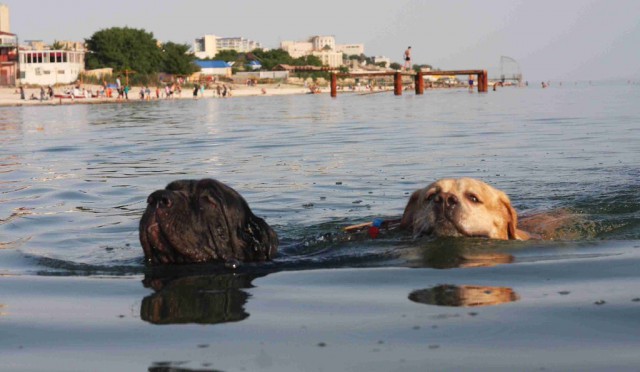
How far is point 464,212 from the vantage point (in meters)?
7.47

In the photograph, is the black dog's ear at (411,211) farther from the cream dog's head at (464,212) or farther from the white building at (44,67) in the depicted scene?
the white building at (44,67)

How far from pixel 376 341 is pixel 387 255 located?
114 inches

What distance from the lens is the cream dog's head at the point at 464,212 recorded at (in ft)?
24.3

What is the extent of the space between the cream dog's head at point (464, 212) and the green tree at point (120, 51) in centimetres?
12322

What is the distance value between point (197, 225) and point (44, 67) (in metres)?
107

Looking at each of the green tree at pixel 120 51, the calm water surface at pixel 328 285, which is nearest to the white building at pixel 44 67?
the green tree at pixel 120 51

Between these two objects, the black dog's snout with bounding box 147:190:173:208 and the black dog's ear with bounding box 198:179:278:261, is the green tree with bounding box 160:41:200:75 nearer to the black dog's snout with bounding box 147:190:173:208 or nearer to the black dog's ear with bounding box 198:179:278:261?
the black dog's ear with bounding box 198:179:278:261

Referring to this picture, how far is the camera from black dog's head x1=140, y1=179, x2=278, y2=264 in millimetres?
6344

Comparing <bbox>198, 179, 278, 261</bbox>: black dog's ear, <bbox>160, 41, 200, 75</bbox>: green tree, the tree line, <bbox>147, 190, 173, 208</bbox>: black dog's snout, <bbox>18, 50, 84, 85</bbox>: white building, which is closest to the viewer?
<bbox>147, 190, 173, 208</bbox>: black dog's snout

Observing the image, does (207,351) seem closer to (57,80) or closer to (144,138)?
(144,138)

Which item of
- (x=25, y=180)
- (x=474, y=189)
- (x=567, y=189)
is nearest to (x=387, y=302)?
(x=474, y=189)

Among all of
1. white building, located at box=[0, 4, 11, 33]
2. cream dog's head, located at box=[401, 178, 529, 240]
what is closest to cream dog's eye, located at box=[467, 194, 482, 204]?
cream dog's head, located at box=[401, 178, 529, 240]

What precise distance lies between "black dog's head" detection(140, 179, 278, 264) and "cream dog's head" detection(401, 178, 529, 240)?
144 centimetres

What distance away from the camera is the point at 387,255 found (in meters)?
7.14
